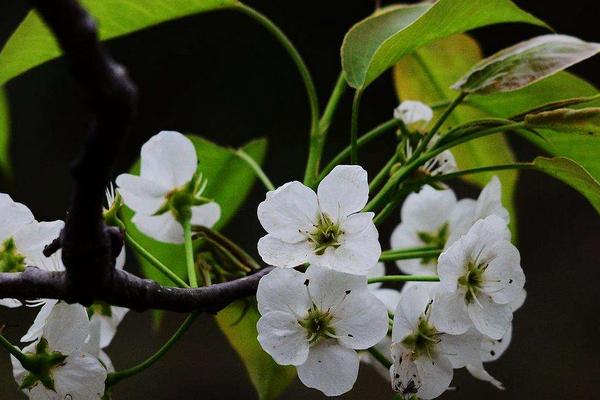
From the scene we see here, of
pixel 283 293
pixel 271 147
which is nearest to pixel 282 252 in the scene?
pixel 283 293

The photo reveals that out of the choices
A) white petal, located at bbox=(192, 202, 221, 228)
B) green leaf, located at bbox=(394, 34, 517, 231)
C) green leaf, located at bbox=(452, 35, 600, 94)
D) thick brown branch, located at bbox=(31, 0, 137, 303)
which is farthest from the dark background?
thick brown branch, located at bbox=(31, 0, 137, 303)

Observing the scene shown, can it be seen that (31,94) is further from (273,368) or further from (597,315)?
(273,368)

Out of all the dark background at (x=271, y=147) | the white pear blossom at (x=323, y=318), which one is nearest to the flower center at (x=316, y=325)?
the white pear blossom at (x=323, y=318)

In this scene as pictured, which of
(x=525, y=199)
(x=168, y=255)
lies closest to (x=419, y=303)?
(x=168, y=255)

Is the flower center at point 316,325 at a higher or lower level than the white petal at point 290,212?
lower

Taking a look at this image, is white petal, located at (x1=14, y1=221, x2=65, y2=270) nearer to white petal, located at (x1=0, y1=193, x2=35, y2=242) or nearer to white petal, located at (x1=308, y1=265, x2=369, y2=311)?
white petal, located at (x1=0, y1=193, x2=35, y2=242)

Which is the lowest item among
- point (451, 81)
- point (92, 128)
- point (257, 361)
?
point (257, 361)

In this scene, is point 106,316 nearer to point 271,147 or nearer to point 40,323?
point 40,323

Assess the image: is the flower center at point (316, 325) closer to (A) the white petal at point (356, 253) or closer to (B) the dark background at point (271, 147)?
(A) the white petal at point (356, 253)
